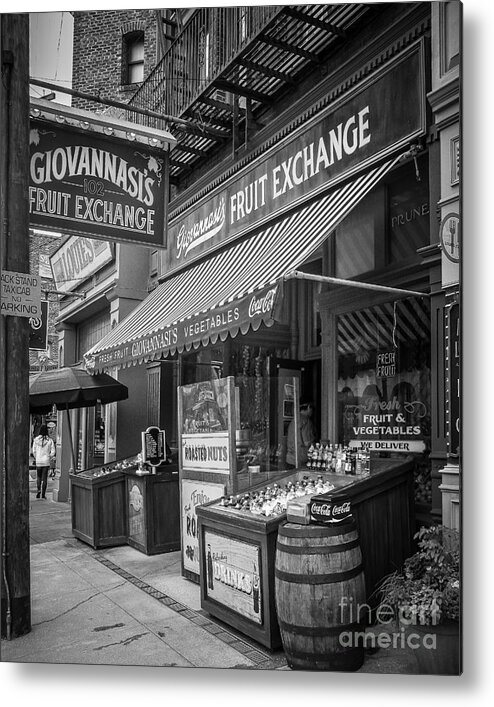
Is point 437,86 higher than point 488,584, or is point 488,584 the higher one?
point 437,86

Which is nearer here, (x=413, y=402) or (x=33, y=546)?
(x=413, y=402)

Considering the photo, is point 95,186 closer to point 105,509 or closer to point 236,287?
point 236,287

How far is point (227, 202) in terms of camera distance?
7.68m

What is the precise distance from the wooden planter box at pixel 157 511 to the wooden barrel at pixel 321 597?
370 cm

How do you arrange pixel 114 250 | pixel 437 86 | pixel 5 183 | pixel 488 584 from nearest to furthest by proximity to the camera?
pixel 488 584, pixel 437 86, pixel 5 183, pixel 114 250

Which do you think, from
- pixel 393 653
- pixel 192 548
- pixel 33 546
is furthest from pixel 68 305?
pixel 393 653

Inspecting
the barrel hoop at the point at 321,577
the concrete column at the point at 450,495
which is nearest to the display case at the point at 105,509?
the barrel hoop at the point at 321,577

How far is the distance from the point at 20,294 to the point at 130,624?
2744 mm

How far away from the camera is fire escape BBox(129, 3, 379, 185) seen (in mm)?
5711

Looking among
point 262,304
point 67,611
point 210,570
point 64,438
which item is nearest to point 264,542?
point 210,570

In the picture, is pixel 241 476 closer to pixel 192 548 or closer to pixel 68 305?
pixel 192 548

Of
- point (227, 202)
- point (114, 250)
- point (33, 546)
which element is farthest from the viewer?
point (114, 250)

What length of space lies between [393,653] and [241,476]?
2091mm

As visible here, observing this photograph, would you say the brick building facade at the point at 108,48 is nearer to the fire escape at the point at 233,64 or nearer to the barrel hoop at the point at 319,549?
the fire escape at the point at 233,64
